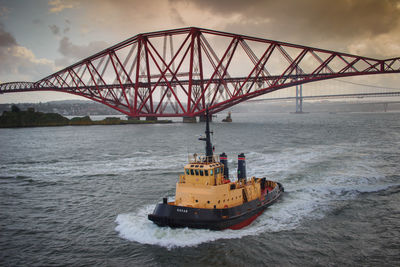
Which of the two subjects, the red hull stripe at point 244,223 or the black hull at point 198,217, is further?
the red hull stripe at point 244,223

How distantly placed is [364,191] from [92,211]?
1842 cm

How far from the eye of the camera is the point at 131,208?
17.6m

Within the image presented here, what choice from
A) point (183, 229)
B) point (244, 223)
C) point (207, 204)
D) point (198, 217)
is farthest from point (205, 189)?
point (244, 223)

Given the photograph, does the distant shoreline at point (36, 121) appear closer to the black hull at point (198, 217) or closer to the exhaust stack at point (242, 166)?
the exhaust stack at point (242, 166)

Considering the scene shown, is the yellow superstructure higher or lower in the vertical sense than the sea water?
A: higher

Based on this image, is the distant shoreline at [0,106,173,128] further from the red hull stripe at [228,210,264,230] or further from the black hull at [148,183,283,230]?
the black hull at [148,183,283,230]

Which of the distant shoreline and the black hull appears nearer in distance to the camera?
the black hull

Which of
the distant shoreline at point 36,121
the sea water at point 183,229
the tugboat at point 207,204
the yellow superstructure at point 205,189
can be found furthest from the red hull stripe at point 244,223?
the distant shoreline at point 36,121

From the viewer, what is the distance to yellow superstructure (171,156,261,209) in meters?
14.4

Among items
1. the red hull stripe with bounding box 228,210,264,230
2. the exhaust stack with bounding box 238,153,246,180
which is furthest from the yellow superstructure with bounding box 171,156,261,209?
the exhaust stack with bounding box 238,153,246,180

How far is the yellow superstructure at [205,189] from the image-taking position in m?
14.4

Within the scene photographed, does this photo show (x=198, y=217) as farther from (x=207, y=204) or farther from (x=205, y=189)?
(x=205, y=189)

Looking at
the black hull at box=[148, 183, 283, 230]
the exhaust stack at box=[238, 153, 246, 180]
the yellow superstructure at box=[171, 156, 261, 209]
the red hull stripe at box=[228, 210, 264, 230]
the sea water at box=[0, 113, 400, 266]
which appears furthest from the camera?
the exhaust stack at box=[238, 153, 246, 180]

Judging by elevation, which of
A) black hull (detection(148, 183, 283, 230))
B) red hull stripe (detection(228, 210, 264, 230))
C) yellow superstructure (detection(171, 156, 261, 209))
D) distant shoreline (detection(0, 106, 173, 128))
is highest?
distant shoreline (detection(0, 106, 173, 128))
